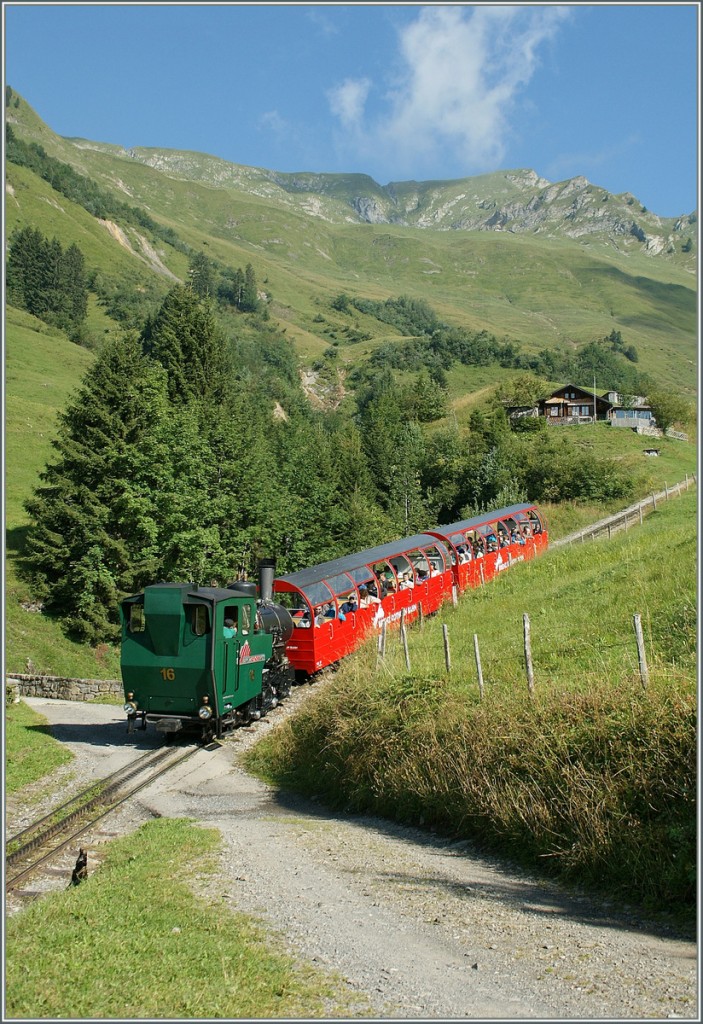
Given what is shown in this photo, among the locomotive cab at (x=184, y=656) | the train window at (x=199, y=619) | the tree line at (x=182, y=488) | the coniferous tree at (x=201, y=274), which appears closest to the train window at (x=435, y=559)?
the tree line at (x=182, y=488)

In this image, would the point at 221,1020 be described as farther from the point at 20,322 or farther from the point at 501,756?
the point at 20,322

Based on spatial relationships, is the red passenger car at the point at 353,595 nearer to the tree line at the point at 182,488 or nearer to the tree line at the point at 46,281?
the tree line at the point at 182,488

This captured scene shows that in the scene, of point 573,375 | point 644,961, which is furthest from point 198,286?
point 644,961

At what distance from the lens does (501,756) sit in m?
12.7

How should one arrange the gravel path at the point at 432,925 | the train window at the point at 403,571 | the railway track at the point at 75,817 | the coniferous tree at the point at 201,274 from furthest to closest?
the coniferous tree at the point at 201,274 → the train window at the point at 403,571 → the railway track at the point at 75,817 → the gravel path at the point at 432,925

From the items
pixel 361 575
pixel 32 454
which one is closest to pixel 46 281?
pixel 32 454

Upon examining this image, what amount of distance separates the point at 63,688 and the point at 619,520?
3566 centimetres

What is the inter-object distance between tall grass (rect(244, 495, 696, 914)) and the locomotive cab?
1.66 m

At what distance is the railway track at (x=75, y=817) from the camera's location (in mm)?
12477

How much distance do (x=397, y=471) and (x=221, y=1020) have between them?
6425cm

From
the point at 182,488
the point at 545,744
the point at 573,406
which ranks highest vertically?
the point at 573,406

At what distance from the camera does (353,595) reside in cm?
2716

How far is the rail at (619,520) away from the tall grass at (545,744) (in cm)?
2669

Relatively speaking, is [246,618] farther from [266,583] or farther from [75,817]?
[75,817]
